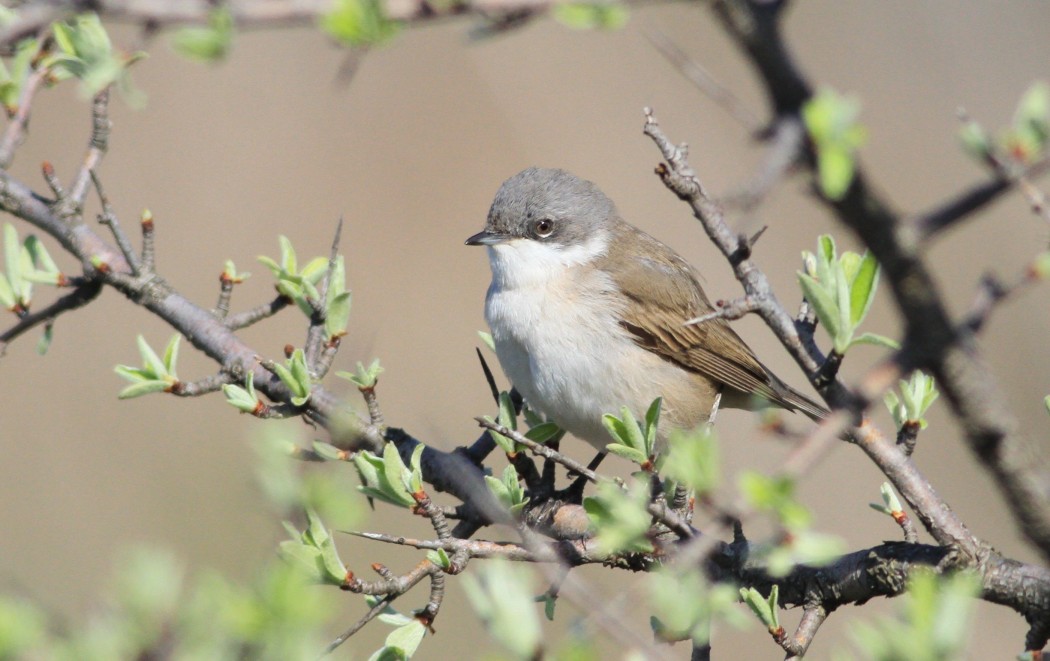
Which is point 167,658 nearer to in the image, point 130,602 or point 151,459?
point 130,602

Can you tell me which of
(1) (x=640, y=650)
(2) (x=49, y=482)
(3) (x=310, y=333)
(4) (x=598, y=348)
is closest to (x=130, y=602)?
(1) (x=640, y=650)

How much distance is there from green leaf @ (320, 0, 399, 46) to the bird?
3055 millimetres

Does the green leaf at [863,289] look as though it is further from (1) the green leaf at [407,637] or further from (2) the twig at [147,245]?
(2) the twig at [147,245]

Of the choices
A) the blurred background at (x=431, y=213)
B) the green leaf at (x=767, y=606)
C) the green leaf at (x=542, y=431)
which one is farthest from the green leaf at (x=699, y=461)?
the blurred background at (x=431, y=213)

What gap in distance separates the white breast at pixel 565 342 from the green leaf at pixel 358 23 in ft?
10.0

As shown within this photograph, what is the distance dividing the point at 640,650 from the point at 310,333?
2030 millimetres

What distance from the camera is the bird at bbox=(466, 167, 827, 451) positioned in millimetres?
4113

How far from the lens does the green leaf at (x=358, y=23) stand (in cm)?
99

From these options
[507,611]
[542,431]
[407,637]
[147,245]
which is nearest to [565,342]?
[542,431]

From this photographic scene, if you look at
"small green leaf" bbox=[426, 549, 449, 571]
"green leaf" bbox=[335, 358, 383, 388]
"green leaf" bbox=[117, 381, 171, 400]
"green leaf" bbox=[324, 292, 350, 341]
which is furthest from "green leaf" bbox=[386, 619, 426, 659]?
"green leaf" bbox=[324, 292, 350, 341]

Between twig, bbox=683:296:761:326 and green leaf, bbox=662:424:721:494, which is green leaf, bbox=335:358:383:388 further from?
green leaf, bbox=662:424:721:494

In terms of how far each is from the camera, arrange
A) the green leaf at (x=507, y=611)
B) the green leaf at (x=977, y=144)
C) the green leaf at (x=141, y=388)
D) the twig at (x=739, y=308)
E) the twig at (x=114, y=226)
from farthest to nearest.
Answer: the twig at (x=114, y=226)
the green leaf at (x=141, y=388)
the twig at (x=739, y=308)
the green leaf at (x=977, y=144)
the green leaf at (x=507, y=611)

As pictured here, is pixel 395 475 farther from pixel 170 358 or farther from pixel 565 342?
pixel 565 342

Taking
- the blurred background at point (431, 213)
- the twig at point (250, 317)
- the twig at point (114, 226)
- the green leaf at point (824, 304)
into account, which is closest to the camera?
the green leaf at point (824, 304)
